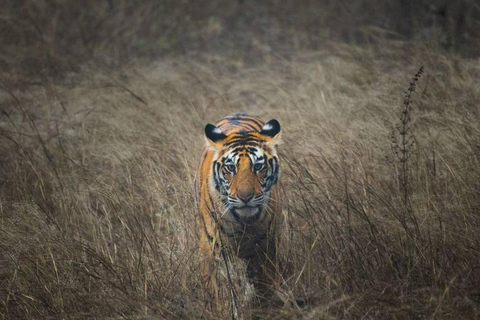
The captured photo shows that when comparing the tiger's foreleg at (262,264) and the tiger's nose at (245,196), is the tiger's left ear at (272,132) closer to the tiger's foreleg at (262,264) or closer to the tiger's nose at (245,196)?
the tiger's nose at (245,196)

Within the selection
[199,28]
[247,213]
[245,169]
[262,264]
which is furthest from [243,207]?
[199,28]

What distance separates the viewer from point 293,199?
3.52 m

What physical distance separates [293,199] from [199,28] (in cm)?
633

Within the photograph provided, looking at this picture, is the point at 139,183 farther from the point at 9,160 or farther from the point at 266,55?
the point at 266,55

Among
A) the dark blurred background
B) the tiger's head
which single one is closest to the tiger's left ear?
the tiger's head

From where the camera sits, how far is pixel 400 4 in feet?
27.6

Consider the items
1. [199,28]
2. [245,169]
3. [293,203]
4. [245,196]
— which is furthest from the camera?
[199,28]

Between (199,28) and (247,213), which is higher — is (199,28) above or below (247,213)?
above

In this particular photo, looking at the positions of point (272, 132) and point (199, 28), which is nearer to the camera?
point (272, 132)

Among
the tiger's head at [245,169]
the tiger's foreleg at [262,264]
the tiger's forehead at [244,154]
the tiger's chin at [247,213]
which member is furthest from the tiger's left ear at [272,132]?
the tiger's foreleg at [262,264]

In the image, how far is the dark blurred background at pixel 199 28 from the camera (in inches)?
305

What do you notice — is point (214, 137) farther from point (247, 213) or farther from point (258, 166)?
point (247, 213)

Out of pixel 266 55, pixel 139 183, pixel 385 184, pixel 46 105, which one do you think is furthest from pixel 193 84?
pixel 385 184

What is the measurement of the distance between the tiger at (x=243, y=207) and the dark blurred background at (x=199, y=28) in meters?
4.24
